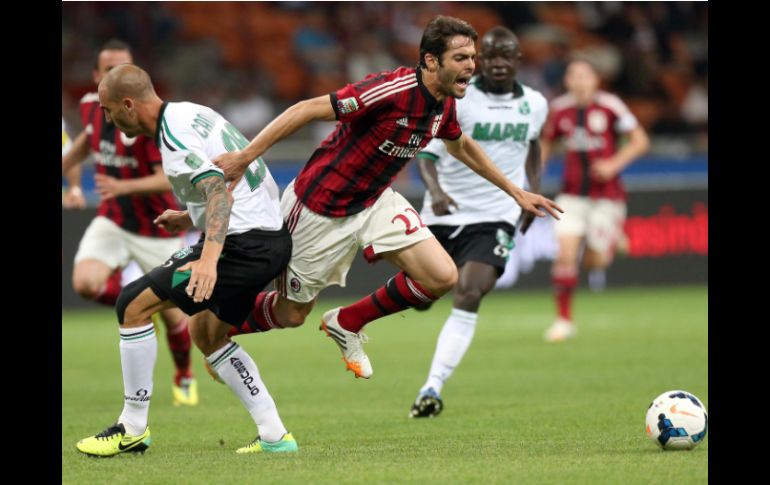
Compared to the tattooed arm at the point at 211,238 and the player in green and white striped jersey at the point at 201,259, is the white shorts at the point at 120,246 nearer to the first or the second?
the player in green and white striped jersey at the point at 201,259

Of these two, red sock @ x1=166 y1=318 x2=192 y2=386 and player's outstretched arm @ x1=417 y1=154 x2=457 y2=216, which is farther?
red sock @ x1=166 y1=318 x2=192 y2=386

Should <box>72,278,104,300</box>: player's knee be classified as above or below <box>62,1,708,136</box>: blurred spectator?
below

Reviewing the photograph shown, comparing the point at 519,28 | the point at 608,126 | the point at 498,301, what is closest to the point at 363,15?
the point at 519,28

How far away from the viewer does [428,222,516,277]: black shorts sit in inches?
355

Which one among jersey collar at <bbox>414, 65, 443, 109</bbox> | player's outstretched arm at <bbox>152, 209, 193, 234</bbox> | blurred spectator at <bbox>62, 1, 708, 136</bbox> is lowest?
player's outstretched arm at <bbox>152, 209, 193, 234</bbox>

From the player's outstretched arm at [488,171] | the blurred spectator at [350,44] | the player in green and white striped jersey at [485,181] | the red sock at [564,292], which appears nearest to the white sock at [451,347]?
the player in green and white striped jersey at [485,181]

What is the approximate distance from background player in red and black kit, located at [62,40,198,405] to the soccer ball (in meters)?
4.16

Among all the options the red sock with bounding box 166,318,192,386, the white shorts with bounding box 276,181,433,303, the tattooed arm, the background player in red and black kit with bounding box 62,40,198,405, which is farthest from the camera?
the red sock with bounding box 166,318,192,386

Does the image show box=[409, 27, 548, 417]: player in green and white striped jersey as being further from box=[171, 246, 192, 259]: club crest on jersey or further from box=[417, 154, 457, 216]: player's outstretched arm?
box=[171, 246, 192, 259]: club crest on jersey

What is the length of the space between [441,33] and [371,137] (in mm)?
712

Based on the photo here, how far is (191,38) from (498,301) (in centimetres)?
728

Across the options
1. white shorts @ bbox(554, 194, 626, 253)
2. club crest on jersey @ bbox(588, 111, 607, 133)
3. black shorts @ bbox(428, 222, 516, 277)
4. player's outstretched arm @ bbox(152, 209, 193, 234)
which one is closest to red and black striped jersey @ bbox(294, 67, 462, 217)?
player's outstretched arm @ bbox(152, 209, 193, 234)

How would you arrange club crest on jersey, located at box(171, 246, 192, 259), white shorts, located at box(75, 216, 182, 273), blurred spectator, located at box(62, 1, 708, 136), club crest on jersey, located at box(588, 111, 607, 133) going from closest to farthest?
club crest on jersey, located at box(171, 246, 192, 259), white shorts, located at box(75, 216, 182, 273), club crest on jersey, located at box(588, 111, 607, 133), blurred spectator, located at box(62, 1, 708, 136)
